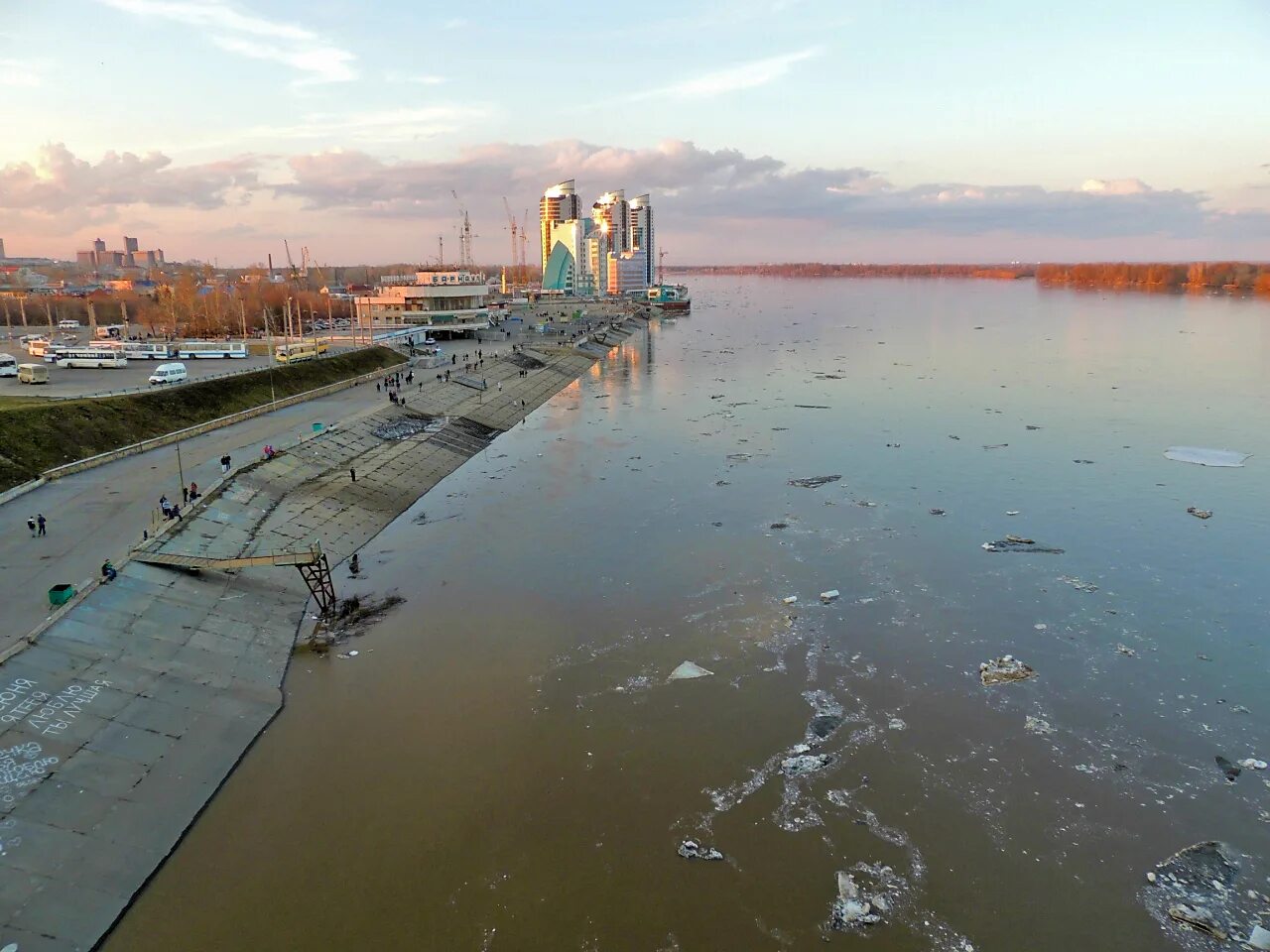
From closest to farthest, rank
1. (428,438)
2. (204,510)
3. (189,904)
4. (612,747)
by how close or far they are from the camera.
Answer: (189,904), (612,747), (204,510), (428,438)

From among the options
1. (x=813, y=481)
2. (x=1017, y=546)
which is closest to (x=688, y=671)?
(x=1017, y=546)

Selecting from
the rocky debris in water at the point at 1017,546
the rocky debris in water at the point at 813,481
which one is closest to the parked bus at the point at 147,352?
the rocky debris in water at the point at 813,481

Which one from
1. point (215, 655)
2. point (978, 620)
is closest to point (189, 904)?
point (215, 655)

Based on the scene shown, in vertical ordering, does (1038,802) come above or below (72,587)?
below

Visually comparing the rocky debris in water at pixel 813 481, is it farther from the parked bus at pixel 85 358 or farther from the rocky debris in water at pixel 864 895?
the parked bus at pixel 85 358

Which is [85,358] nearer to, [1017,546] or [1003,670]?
[1017,546]

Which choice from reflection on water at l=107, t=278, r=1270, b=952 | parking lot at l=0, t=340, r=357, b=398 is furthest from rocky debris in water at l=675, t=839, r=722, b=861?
parking lot at l=0, t=340, r=357, b=398

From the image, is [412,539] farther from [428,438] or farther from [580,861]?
[580,861]
